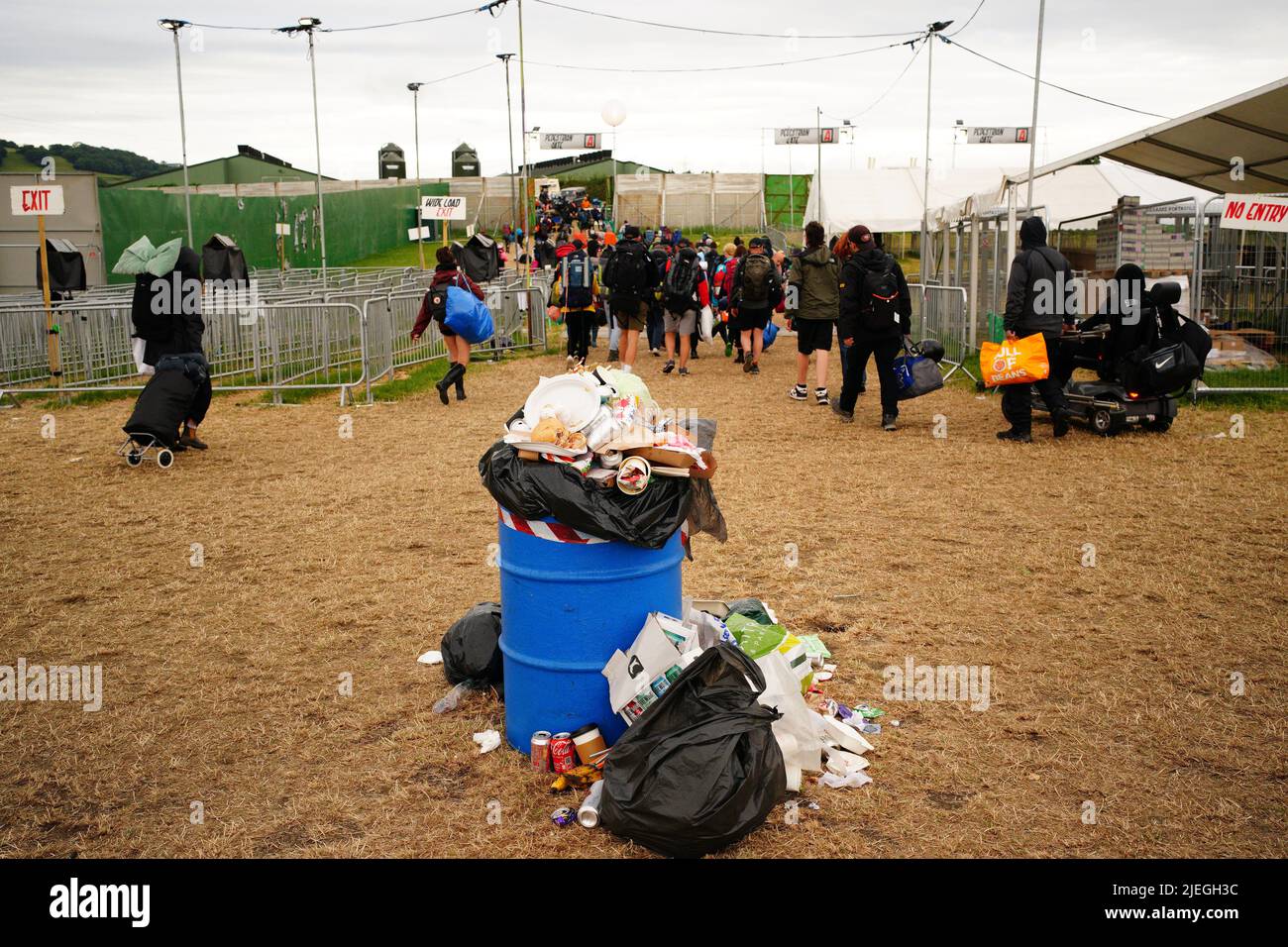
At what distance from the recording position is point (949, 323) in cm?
1744

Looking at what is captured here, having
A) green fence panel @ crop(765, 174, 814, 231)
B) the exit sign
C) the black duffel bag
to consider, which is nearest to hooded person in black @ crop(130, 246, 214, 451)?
the exit sign

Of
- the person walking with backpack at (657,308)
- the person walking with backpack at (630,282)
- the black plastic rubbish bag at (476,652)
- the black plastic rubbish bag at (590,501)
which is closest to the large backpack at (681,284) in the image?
the person walking with backpack at (657,308)

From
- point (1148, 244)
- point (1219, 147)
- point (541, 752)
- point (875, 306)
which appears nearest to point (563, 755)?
point (541, 752)

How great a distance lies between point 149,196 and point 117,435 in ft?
61.6

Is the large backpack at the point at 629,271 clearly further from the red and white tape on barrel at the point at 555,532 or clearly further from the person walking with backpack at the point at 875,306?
the red and white tape on barrel at the point at 555,532

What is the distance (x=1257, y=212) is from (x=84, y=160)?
4371cm

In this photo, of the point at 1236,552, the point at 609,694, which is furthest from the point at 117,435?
the point at 1236,552

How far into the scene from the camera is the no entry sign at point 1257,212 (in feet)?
38.8

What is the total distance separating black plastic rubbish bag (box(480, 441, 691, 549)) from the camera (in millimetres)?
4156

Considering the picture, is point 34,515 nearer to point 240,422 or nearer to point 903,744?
point 240,422

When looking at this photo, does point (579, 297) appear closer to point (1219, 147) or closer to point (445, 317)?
point (445, 317)

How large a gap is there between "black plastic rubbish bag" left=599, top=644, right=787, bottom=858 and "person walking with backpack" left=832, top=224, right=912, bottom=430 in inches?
306

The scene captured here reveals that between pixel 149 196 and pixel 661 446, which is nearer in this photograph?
pixel 661 446

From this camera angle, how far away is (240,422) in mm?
12797
